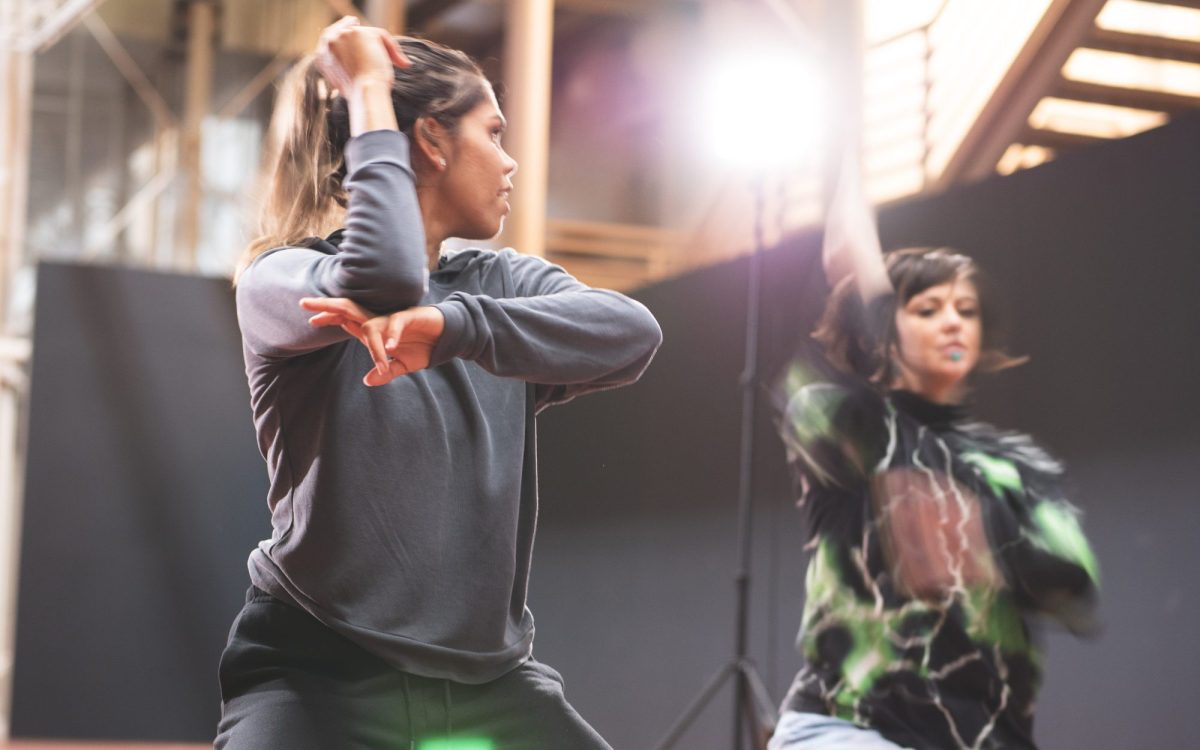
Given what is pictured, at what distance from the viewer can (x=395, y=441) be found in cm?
148

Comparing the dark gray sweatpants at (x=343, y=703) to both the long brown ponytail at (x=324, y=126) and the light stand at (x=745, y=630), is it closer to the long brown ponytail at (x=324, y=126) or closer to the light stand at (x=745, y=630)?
the long brown ponytail at (x=324, y=126)

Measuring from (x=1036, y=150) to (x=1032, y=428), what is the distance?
1312 millimetres

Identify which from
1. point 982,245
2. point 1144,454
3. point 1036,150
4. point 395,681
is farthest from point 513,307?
point 1036,150

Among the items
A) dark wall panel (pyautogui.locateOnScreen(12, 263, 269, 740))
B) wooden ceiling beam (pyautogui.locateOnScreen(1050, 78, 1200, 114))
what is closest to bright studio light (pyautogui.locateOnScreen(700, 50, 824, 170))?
wooden ceiling beam (pyautogui.locateOnScreen(1050, 78, 1200, 114))

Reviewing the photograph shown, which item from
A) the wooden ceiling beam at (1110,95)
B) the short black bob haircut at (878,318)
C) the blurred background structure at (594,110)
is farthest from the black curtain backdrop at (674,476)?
the short black bob haircut at (878,318)

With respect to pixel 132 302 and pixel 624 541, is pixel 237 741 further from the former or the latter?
pixel 132 302

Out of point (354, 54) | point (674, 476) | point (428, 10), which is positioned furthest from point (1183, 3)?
point (428, 10)

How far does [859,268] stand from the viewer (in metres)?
2.42

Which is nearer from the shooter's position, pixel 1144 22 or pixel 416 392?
pixel 416 392

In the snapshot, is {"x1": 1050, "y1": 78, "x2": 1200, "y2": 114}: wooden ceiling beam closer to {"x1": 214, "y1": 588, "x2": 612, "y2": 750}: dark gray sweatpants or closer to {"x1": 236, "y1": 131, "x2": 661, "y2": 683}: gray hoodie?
{"x1": 236, "y1": 131, "x2": 661, "y2": 683}: gray hoodie

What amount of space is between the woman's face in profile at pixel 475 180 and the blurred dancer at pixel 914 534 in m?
0.85

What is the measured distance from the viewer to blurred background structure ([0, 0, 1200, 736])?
15.7 ft

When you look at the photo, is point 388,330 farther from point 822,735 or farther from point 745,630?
point 745,630

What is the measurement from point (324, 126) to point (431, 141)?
133mm
